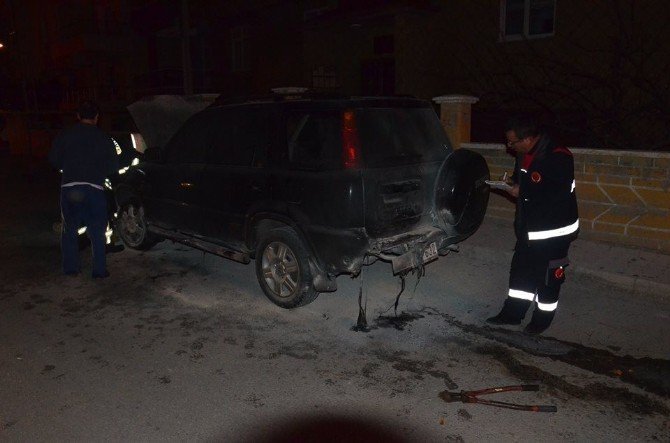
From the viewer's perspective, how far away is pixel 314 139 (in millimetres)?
4855

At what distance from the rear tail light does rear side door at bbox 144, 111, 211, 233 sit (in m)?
2.09

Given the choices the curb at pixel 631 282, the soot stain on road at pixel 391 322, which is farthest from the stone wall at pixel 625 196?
the soot stain on road at pixel 391 322

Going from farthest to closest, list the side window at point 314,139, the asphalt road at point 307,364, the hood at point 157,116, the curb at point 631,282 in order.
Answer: the hood at point 157,116 → the curb at point 631,282 → the side window at point 314,139 → the asphalt road at point 307,364

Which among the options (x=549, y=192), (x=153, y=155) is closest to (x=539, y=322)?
(x=549, y=192)

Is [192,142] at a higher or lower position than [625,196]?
higher

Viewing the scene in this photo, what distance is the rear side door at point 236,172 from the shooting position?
5293 mm

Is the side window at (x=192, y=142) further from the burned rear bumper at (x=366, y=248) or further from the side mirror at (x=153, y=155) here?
the burned rear bumper at (x=366, y=248)

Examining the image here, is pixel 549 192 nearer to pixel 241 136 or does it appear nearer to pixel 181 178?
pixel 241 136

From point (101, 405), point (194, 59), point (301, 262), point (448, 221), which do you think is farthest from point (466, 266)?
point (194, 59)

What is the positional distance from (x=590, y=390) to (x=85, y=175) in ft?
17.9

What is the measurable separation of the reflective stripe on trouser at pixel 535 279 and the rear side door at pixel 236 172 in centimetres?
240

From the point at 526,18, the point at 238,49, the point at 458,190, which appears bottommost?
the point at 458,190

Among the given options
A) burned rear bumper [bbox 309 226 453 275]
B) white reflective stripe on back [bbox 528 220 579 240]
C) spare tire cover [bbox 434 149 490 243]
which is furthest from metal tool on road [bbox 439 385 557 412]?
spare tire cover [bbox 434 149 490 243]

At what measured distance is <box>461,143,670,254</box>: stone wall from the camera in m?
6.56
